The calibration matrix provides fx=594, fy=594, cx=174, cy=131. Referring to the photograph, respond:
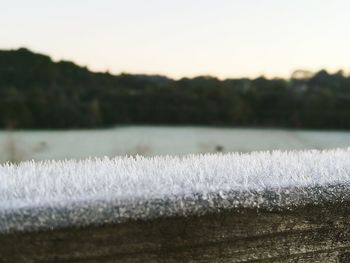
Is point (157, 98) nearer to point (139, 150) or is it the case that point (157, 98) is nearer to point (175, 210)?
point (139, 150)

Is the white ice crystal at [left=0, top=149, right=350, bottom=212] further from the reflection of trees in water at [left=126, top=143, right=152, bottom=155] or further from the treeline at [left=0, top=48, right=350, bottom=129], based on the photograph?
the treeline at [left=0, top=48, right=350, bottom=129]

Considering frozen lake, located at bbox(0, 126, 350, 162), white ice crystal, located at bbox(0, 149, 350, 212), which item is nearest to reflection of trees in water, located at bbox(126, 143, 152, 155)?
white ice crystal, located at bbox(0, 149, 350, 212)

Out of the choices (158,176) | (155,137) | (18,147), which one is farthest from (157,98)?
(158,176)

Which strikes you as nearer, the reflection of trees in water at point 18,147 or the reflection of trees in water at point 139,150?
the reflection of trees in water at point 139,150

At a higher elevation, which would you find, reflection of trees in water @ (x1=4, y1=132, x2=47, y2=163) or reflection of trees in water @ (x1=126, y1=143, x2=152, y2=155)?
reflection of trees in water @ (x1=126, y1=143, x2=152, y2=155)

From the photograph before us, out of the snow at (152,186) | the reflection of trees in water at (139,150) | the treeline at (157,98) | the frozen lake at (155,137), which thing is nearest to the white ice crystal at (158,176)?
the snow at (152,186)

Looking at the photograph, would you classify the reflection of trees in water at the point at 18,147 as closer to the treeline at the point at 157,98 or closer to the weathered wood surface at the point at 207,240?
the treeline at the point at 157,98
